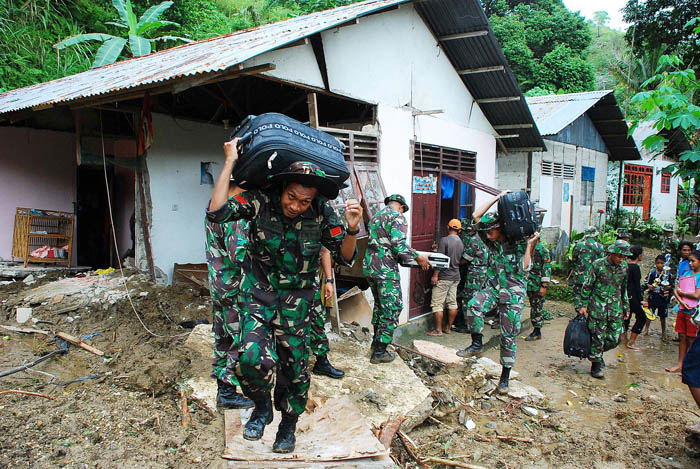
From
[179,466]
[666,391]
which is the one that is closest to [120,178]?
[179,466]

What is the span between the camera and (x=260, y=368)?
2.66m

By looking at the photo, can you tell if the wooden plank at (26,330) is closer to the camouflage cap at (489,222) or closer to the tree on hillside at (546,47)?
the camouflage cap at (489,222)

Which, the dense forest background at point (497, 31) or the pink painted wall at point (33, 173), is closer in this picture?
the pink painted wall at point (33, 173)

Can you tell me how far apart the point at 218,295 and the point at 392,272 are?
2.25 metres

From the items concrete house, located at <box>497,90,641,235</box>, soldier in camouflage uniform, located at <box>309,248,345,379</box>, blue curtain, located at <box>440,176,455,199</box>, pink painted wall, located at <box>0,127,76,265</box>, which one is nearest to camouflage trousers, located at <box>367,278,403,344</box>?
soldier in camouflage uniform, located at <box>309,248,345,379</box>

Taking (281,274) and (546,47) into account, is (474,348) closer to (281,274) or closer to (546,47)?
(281,274)

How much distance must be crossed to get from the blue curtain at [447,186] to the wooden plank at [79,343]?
600 cm

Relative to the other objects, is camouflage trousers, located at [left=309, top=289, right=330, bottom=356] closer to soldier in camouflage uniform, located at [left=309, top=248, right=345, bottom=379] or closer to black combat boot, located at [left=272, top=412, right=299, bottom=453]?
soldier in camouflage uniform, located at [left=309, top=248, right=345, bottom=379]

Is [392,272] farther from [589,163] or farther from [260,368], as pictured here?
[589,163]

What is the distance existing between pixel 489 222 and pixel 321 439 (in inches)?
122

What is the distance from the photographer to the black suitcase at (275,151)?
2623 mm

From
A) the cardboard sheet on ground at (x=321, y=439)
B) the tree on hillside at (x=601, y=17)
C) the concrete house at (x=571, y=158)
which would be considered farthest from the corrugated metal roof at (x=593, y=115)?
the tree on hillside at (x=601, y=17)

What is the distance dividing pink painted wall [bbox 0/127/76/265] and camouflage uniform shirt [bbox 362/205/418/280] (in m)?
6.30

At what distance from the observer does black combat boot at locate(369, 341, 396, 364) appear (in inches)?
208
